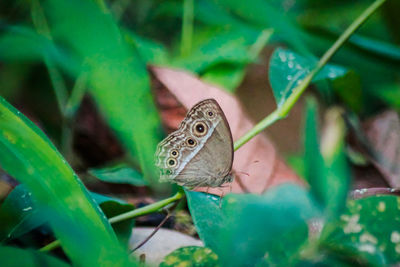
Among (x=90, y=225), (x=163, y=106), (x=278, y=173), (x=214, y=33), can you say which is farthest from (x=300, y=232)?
(x=214, y=33)

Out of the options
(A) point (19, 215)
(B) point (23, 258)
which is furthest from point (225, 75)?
(B) point (23, 258)

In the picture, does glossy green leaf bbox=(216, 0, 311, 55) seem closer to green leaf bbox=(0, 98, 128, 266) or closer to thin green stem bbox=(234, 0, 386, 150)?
thin green stem bbox=(234, 0, 386, 150)

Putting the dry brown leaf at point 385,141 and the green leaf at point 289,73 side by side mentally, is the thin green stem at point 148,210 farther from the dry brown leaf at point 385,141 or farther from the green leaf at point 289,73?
the dry brown leaf at point 385,141

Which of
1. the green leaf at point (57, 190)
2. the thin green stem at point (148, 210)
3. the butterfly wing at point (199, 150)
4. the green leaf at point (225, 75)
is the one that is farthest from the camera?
the green leaf at point (225, 75)

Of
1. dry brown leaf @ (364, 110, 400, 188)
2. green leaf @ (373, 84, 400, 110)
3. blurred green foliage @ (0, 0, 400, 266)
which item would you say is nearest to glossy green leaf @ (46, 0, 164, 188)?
blurred green foliage @ (0, 0, 400, 266)

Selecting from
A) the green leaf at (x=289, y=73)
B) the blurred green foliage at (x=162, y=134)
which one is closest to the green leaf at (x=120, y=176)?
the blurred green foliage at (x=162, y=134)

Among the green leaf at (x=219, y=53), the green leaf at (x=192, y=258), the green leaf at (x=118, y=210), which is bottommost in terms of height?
the green leaf at (x=192, y=258)

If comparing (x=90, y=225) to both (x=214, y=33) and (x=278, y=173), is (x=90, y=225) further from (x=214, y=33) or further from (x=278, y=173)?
(x=214, y=33)
